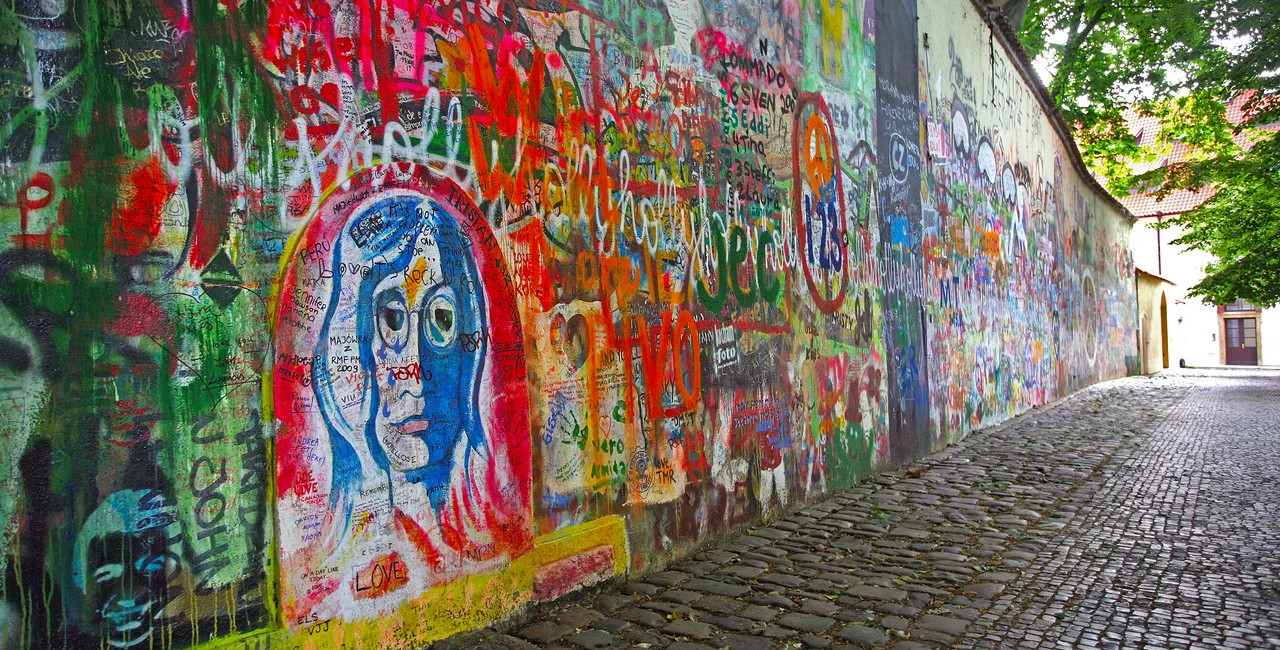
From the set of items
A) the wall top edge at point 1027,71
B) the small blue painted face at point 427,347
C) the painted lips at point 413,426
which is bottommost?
the painted lips at point 413,426

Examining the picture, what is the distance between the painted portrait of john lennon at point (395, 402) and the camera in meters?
2.88

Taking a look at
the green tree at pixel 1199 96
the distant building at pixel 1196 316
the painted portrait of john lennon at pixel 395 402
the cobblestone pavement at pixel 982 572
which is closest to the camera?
the painted portrait of john lennon at pixel 395 402

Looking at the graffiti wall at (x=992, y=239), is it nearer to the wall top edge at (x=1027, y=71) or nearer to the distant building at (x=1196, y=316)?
the wall top edge at (x=1027, y=71)

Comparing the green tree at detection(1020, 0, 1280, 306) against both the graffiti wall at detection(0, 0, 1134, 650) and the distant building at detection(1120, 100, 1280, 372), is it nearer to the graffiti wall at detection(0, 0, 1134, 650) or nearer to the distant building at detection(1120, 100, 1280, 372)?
the graffiti wall at detection(0, 0, 1134, 650)

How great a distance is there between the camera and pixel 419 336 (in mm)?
3312

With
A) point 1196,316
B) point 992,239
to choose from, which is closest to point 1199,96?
point 992,239

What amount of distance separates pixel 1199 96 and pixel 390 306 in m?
20.4

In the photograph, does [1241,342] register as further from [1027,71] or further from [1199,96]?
[1027,71]

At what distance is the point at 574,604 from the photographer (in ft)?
13.0

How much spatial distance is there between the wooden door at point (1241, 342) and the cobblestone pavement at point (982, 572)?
4601 cm

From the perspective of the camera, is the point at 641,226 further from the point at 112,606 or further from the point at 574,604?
the point at 112,606

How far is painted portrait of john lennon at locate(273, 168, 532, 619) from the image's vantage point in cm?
288

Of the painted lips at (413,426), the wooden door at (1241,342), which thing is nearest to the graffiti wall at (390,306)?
the painted lips at (413,426)

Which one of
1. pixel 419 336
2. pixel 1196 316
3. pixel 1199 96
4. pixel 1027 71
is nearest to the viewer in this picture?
pixel 419 336
